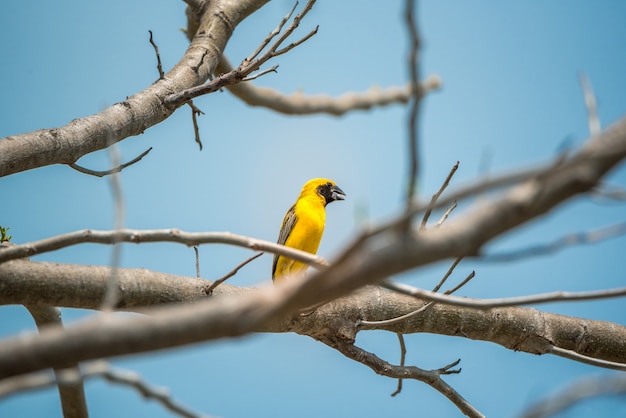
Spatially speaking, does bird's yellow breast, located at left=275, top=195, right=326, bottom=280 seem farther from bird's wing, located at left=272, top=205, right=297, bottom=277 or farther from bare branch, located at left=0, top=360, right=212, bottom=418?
bare branch, located at left=0, top=360, right=212, bottom=418

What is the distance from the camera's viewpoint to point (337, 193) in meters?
8.10

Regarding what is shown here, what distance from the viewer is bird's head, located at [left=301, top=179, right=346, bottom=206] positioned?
7930 millimetres

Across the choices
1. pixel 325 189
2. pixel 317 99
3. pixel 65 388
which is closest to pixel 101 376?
pixel 65 388

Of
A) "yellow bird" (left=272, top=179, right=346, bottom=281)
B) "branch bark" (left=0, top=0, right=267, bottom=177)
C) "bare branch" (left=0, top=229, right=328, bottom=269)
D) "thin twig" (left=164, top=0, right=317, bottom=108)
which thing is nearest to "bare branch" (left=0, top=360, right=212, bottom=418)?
"bare branch" (left=0, top=229, right=328, bottom=269)

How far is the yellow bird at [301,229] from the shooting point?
692cm

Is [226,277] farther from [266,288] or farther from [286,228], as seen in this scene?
[286,228]

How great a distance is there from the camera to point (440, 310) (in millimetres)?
4266

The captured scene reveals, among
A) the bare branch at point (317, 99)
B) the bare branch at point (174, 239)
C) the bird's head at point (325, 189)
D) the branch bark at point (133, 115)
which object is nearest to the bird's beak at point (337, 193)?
the bird's head at point (325, 189)

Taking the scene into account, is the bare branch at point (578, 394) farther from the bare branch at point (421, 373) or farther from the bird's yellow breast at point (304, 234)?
the bird's yellow breast at point (304, 234)

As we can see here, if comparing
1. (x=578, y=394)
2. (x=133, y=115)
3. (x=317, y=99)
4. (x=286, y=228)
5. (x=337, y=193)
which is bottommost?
(x=578, y=394)

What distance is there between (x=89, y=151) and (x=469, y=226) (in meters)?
2.91

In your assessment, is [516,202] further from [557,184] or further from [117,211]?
[117,211]

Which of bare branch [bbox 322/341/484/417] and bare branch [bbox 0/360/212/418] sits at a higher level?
bare branch [bbox 322/341/484/417]

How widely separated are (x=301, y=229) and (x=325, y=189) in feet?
3.69
